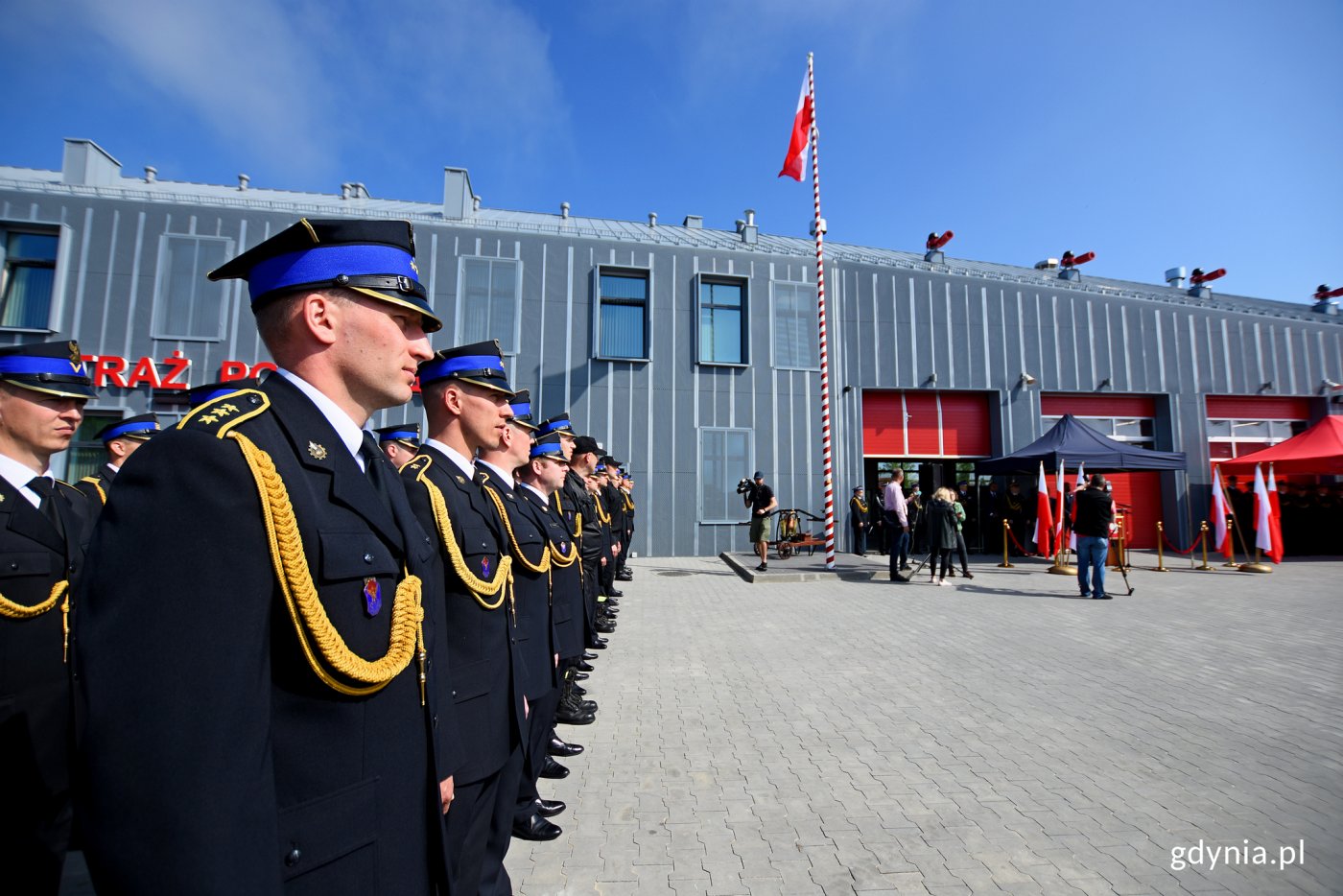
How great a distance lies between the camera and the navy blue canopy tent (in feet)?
42.2

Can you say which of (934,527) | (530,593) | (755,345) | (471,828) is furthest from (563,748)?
(755,345)

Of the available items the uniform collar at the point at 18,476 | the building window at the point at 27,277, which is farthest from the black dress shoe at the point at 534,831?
the building window at the point at 27,277

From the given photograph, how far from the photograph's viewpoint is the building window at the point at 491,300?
1541cm

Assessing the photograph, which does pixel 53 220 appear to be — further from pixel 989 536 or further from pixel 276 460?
pixel 989 536

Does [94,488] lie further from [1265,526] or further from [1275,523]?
[1275,523]

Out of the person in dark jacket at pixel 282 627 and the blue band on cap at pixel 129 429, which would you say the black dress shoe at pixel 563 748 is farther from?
the blue band on cap at pixel 129 429

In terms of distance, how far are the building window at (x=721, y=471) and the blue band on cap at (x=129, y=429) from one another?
12.2m

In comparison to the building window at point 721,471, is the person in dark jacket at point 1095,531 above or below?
below

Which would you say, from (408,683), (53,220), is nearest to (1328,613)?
(408,683)

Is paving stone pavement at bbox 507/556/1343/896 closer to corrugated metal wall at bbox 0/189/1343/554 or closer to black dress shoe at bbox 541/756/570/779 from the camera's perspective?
black dress shoe at bbox 541/756/570/779

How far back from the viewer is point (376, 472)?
1489 millimetres

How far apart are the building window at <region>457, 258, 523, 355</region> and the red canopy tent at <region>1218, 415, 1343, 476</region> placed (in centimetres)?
1833

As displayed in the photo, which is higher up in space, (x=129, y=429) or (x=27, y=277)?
(x=27, y=277)

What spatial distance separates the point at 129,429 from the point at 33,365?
2.62 m
